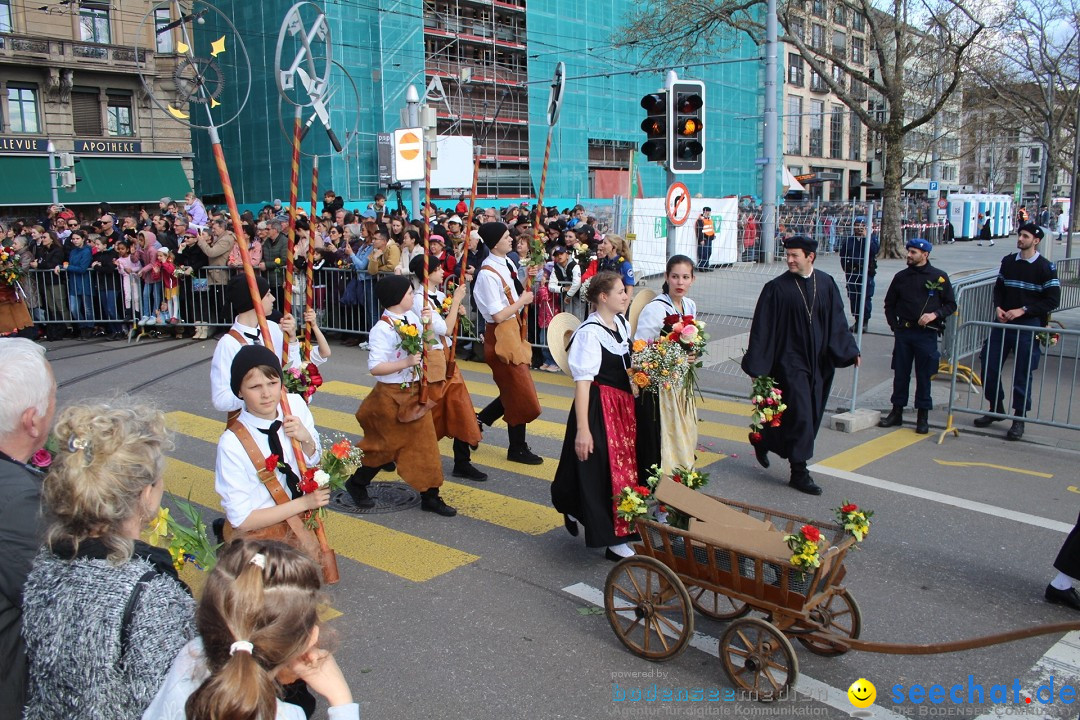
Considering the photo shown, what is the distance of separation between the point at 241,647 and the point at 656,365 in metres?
3.79

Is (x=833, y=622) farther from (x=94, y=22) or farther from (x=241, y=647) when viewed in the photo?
(x=94, y=22)

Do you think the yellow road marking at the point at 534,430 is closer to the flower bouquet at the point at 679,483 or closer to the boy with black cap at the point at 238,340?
the boy with black cap at the point at 238,340

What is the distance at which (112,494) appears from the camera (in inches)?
87.7

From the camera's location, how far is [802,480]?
7.03 meters

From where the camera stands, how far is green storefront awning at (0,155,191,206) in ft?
→ 114

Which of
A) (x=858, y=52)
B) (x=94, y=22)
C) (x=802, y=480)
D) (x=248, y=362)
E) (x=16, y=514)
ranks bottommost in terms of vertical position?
(x=802, y=480)

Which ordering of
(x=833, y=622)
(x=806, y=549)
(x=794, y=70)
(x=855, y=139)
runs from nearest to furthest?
(x=806, y=549) < (x=833, y=622) < (x=794, y=70) < (x=855, y=139)

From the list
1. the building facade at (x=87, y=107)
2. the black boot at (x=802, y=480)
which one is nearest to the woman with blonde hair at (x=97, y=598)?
the black boot at (x=802, y=480)

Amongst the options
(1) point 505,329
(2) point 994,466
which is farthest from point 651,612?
(2) point 994,466

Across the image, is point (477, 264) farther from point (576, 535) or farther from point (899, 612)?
point (899, 612)

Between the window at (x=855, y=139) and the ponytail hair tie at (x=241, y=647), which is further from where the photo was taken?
the window at (x=855, y=139)

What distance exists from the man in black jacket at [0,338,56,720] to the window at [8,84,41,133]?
1596 inches

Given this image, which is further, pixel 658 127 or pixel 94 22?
pixel 94 22

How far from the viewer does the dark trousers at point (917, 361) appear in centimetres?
873
